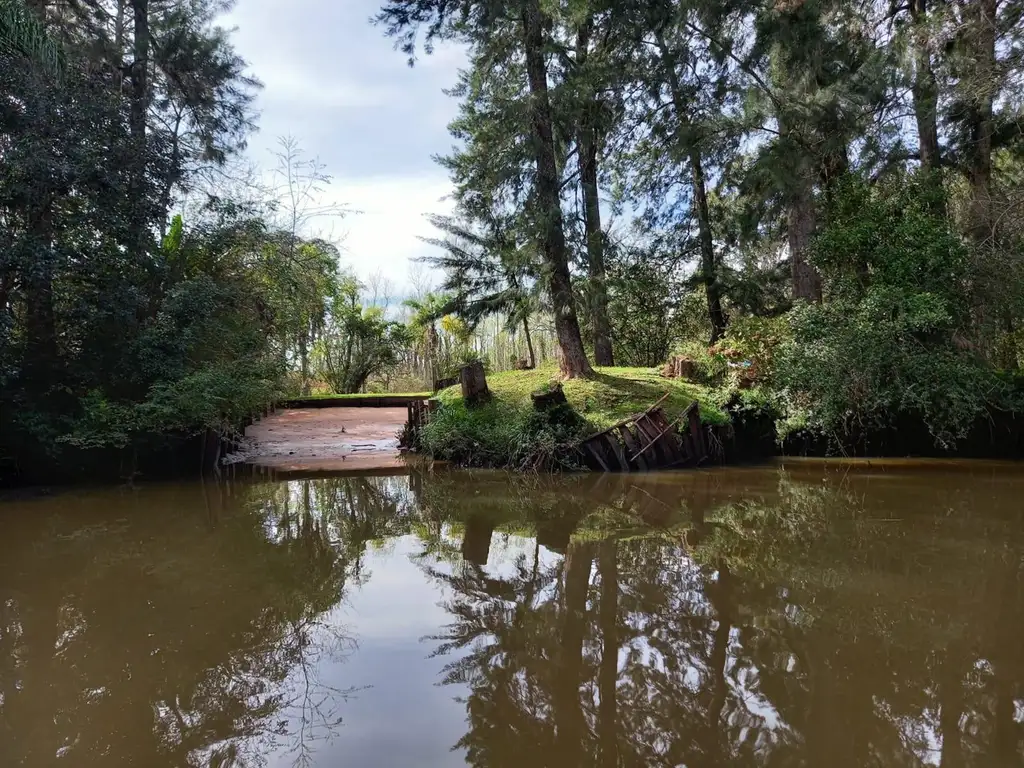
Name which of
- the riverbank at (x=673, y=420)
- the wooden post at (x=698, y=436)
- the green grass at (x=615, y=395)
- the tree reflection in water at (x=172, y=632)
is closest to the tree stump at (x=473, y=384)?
the riverbank at (x=673, y=420)

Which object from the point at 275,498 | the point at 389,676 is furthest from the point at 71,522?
the point at 389,676

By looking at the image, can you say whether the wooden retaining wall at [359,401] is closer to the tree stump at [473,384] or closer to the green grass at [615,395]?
the green grass at [615,395]

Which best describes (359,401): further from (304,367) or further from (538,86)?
(538,86)

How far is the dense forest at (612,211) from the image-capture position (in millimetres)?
8914

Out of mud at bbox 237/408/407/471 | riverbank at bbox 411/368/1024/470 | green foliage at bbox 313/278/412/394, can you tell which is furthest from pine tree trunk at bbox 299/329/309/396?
riverbank at bbox 411/368/1024/470

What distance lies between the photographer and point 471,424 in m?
11.0

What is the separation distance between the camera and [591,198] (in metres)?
12.8

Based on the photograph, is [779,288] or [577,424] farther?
[779,288]

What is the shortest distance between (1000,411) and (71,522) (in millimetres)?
12589

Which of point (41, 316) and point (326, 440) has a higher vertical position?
point (41, 316)

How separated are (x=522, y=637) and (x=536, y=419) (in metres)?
6.59

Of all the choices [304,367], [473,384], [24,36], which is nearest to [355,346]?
[304,367]

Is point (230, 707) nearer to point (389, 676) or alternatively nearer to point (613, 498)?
point (389, 676)

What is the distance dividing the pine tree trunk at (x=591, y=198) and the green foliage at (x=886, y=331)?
3.08m
